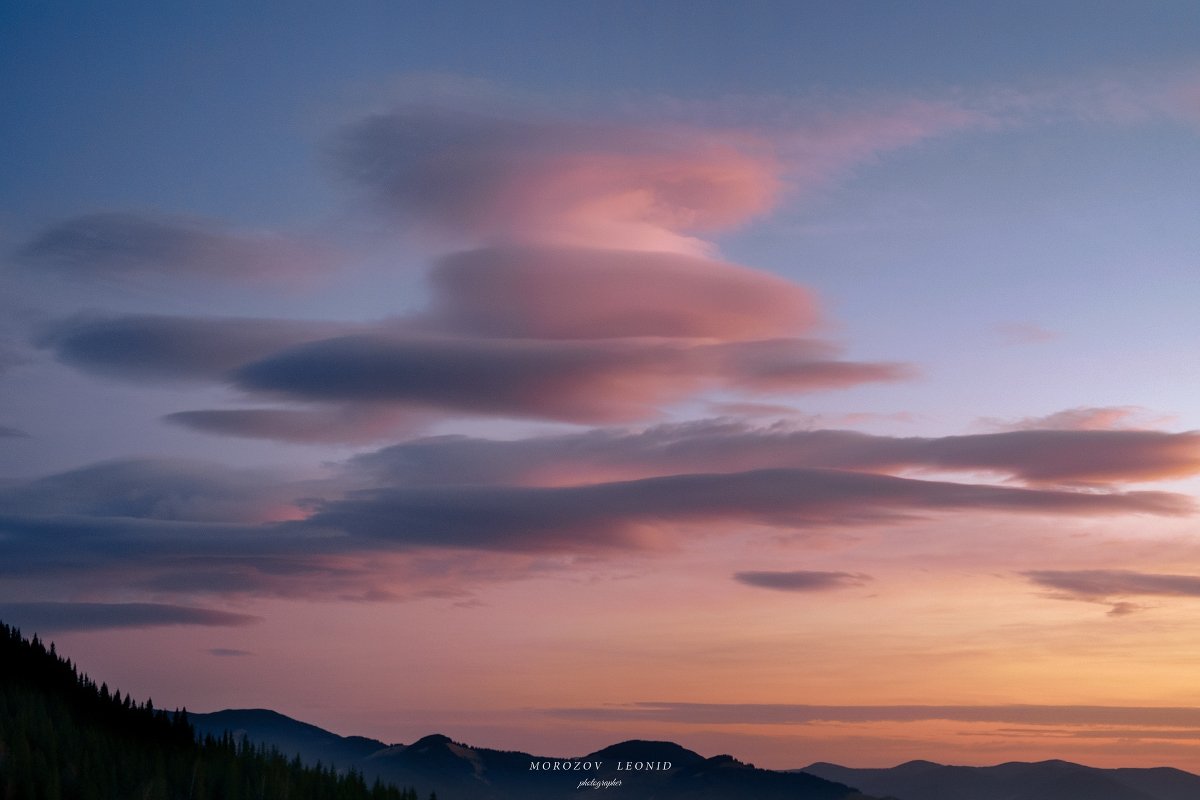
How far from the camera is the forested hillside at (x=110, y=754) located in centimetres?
3653

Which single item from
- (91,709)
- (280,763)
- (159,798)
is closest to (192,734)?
(91,709)

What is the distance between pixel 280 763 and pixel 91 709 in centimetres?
1114

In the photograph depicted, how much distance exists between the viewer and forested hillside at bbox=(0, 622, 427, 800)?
36.5m

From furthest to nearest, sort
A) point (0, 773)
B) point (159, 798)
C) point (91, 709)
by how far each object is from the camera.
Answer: point (91, 709), point (159, 798), point (0, 773)

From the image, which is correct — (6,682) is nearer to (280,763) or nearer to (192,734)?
(192,734)

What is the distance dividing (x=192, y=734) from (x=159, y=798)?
1623cm

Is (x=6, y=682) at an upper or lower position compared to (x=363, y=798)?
upper

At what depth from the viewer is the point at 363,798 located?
161 ft

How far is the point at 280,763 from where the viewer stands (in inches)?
1890

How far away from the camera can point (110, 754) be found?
142 ft

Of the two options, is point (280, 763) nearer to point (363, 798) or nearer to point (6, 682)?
point (363, 798)

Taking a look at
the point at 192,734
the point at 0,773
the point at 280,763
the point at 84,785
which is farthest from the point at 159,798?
the point at 192,734

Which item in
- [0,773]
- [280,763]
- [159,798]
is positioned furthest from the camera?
[280,763]

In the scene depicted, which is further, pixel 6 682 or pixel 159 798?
pixel 6 682
